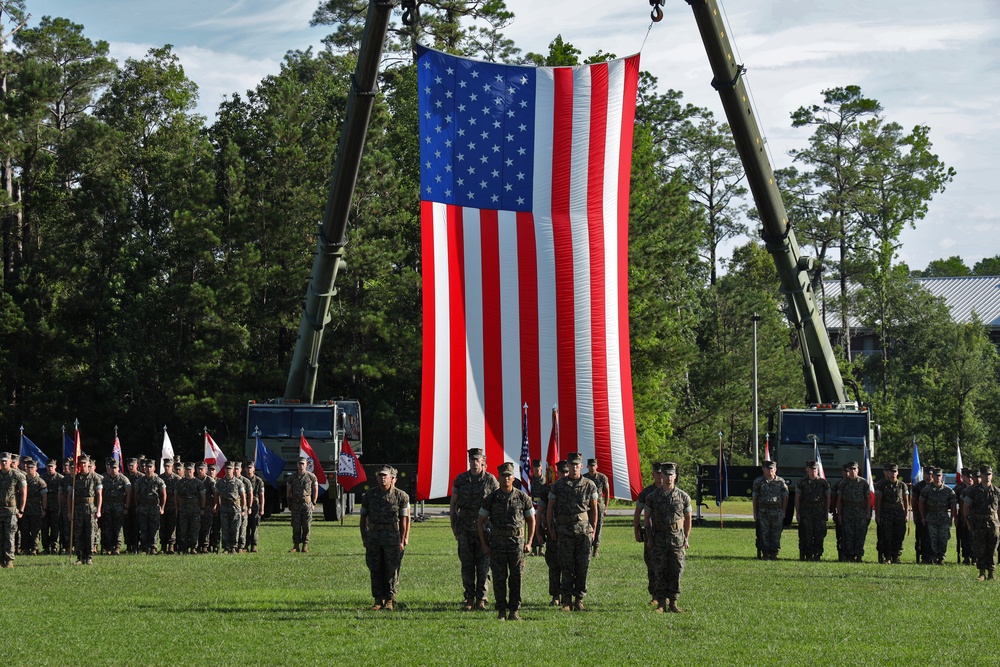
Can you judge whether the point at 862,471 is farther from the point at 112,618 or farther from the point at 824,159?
the point at 824,159

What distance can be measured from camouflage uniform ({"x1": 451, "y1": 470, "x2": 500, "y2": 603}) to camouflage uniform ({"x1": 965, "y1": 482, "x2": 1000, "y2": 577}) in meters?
7.64

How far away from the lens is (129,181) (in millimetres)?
47250

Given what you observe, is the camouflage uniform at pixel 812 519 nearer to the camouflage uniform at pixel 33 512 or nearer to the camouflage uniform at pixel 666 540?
the camouflage uniform at pixel 666 540

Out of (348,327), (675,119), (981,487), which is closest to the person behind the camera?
(981,487)

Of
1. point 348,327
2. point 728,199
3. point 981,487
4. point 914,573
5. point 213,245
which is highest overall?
point 728,199

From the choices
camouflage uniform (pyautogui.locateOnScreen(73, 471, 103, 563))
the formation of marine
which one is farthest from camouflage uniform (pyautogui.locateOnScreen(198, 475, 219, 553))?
camouflage uniform (pyautogui.locateOnScreen(73, 471, 103, 563))

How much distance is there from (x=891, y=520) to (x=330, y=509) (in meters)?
15.4

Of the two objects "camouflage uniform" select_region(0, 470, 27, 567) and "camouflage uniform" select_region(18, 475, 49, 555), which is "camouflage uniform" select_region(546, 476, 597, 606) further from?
"camouflage uniform" select_region(18, 475, 49, 555)

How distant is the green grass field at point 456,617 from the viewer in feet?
36.6

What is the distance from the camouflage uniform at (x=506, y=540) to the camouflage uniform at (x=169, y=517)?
10068 millimetres

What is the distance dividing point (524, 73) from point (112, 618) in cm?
836

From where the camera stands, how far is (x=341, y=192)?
26688 mm

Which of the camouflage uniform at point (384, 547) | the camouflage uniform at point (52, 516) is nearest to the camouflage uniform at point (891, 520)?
the camouflage uniform at point (384, 547)

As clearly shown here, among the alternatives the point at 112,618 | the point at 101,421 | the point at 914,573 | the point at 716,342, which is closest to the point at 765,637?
the point at 112,618
